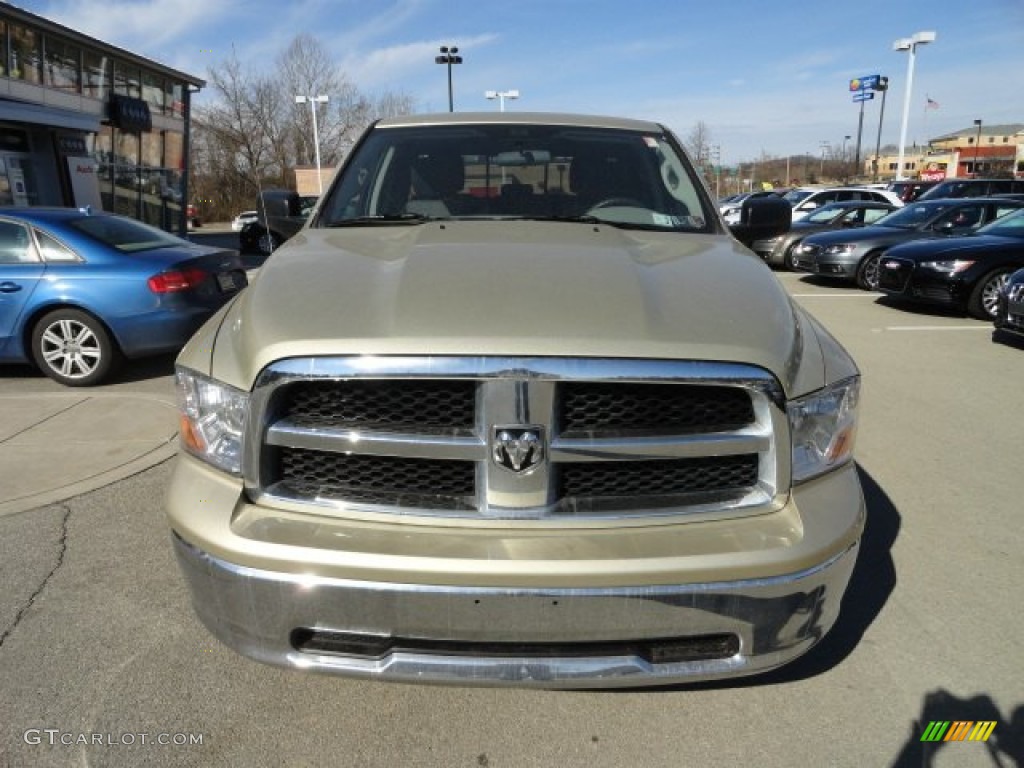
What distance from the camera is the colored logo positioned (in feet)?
7.29

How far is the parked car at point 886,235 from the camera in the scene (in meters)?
12.3

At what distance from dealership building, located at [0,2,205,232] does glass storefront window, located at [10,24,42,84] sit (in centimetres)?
3

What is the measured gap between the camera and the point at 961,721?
230cm

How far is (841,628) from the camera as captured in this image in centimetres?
274

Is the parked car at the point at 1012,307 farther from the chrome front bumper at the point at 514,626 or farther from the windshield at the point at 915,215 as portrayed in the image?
the chrome front bumper at the point at 514,626

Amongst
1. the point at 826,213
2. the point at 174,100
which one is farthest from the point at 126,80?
the point at 826,213

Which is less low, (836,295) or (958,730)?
(836,295)

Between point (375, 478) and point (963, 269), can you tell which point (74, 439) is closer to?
point (375, 478)

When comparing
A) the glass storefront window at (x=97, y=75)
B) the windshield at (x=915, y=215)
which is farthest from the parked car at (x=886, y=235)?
the glass storefront window at (x=97, y=75)

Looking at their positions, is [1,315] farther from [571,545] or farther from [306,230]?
[571,545]

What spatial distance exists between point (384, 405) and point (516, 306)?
456 millimetres

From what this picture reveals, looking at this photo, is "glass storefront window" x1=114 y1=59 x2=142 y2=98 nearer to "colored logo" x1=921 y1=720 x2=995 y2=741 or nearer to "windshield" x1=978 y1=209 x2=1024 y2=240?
"windshield" x1=978 y1=209 x2=1024 y2=240

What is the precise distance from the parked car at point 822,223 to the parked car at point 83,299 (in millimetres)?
12087

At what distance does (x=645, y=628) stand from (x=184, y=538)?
128 centimetres
